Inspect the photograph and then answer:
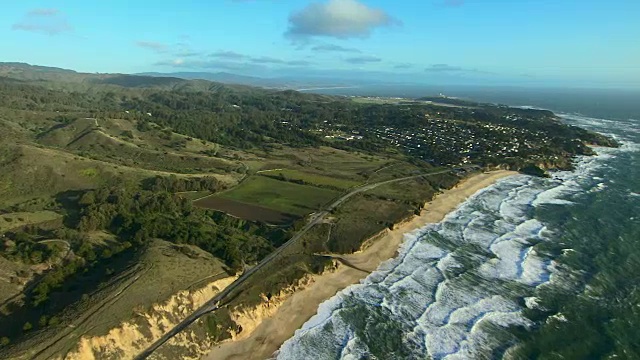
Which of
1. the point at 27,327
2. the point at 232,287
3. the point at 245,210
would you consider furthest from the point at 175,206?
the point at 27,327

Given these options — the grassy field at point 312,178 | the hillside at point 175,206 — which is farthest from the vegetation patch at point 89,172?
the grassy field at point 312,178

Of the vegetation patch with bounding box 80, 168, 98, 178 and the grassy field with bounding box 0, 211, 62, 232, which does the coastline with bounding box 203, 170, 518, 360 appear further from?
the vegetation patch with bounding box 80, 168, 98, 178

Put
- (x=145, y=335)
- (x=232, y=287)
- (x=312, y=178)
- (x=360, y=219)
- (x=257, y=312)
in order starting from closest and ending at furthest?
(x=145, y=335), (x=257, y=312), (x=232, y=287), (x=360, y=219), (x=312, y=178)

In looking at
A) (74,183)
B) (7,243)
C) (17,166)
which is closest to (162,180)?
(74,183)

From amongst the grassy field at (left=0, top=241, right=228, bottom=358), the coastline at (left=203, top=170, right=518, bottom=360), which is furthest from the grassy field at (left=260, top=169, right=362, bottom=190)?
the grassy field at (left=0, top=241, right=228, bottom=358)

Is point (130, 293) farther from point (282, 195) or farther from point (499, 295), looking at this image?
point (282, 195)

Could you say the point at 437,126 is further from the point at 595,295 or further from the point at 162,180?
the point at 595,295
